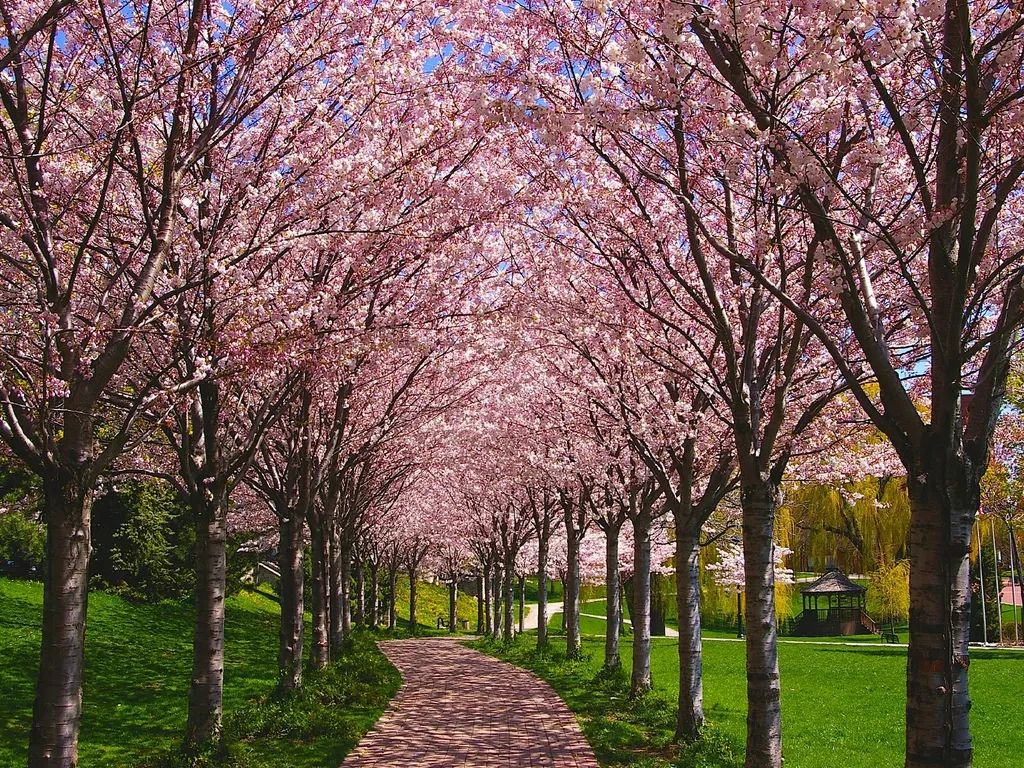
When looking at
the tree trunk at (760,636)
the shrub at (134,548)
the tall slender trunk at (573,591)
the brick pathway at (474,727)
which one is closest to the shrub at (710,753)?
the brick pathway at (474,727)

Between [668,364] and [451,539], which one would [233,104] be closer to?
[668,364]

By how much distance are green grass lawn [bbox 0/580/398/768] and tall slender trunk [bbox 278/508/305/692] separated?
694 mm

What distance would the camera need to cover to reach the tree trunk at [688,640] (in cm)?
979

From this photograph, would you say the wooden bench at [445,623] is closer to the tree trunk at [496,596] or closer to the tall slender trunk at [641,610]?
the tree trunk at [496,596]

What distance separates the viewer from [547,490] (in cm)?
2081

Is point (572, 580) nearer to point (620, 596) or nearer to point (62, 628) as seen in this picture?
point (62, 628)

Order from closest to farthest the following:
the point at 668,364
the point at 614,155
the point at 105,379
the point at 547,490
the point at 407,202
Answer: the point at 105,379 < the point at 614,155 < the point at 407,202 < the point at 668,364 < the point at 547,490

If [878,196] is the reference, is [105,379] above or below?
below

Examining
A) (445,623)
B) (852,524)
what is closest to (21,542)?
(852,524)

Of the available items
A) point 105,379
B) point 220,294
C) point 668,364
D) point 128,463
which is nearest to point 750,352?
point 668,364

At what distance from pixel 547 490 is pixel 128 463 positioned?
34.3 feet

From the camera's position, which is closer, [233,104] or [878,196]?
[233,104]

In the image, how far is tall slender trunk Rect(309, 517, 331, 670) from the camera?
1376 centimetres

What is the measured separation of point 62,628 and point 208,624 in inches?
135
